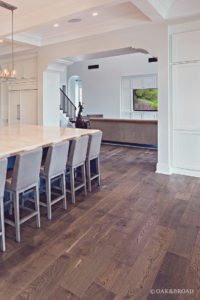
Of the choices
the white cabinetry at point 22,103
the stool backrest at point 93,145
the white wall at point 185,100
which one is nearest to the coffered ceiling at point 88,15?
the white wall at point 185,100

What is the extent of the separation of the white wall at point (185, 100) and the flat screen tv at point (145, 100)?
6.17 metres

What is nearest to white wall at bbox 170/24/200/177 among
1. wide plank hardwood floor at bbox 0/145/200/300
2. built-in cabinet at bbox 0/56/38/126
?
wide plank hardwood floor at bbox 0/145/200/300

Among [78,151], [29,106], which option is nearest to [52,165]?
[78,151]

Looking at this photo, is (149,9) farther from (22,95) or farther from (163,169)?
(22,95)

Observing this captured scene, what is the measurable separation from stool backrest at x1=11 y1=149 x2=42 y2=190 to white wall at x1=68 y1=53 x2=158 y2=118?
8.88 meters

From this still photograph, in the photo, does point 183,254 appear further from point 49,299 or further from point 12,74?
point 12,74

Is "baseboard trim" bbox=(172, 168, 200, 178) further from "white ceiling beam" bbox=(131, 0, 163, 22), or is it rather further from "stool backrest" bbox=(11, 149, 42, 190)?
"stool backrest" bbox=(11, 149, 42, 190)

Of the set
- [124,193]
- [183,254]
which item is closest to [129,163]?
[124,193]

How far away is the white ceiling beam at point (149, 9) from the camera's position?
3.39 metres

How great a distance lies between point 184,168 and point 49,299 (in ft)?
11.7

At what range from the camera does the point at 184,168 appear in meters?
4.48

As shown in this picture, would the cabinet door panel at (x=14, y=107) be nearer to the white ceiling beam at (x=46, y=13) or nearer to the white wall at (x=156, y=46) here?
the white ceiling beam at (x=46, y=13)

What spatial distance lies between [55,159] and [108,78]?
9072mm

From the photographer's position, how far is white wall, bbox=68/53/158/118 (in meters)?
10.3
